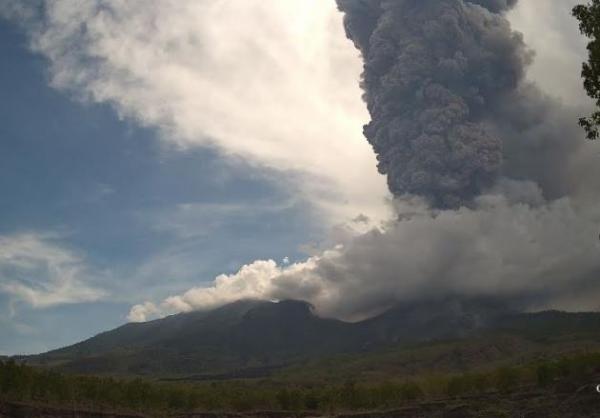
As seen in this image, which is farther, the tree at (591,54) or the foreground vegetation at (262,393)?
the foreground vegetation at (262,393)

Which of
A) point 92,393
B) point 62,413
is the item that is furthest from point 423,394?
point 62,413

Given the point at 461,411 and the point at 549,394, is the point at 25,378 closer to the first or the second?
the point at 461,411

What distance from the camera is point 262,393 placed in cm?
11369

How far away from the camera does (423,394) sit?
4564 inches

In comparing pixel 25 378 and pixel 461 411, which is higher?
pixel 25 378

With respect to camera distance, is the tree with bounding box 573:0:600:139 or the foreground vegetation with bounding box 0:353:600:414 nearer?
the tree with bounding box 573:0:600:139

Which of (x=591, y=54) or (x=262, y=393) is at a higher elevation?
(x=591, y=54)

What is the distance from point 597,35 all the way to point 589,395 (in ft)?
154

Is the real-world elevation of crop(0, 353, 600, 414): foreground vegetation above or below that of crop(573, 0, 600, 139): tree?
below

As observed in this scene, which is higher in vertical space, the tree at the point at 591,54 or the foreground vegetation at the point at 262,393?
the tree at the point at 591,54

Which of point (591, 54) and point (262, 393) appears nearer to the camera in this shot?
point (591, 54)

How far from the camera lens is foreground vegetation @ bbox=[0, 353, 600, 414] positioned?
8494cm

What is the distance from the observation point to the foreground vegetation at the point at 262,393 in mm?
84938

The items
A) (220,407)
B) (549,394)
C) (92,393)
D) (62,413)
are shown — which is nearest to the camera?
(62,413)
